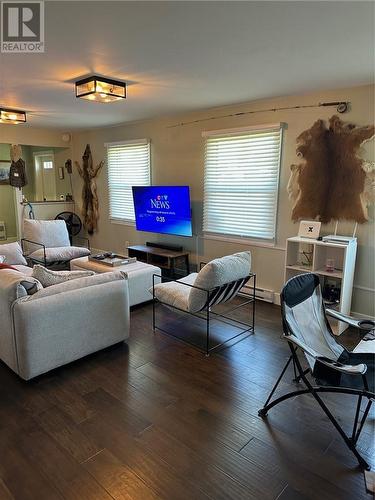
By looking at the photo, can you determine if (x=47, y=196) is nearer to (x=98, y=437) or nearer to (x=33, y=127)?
(x=33, y=127)

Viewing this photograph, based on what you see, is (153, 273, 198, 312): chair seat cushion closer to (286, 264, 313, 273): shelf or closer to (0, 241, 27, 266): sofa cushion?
(286, 264, 313, 273): shelf

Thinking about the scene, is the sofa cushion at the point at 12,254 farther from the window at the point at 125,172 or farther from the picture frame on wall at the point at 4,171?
the picture frame on wall at the point at 4,171

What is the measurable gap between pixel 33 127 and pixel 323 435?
6.66 meters

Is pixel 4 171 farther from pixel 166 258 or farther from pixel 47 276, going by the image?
pixel 47 276

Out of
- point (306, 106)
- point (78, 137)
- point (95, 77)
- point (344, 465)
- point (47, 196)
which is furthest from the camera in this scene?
point (47, 196)

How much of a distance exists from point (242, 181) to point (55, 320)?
9.61 ft

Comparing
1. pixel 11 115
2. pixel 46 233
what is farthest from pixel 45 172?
pixel 11 115

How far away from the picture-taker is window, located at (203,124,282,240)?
4156 mm

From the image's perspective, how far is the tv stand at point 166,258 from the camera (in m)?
4.91

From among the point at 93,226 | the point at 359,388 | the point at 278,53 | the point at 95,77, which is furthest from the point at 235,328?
the point at 93,226

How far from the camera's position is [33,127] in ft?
20.9

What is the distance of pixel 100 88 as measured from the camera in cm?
314

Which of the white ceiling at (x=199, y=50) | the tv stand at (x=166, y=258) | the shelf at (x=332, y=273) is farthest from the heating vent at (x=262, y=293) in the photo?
the white ceiling at (x=199, y=50)

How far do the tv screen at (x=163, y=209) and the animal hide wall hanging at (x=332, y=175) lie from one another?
1543 millimetres
